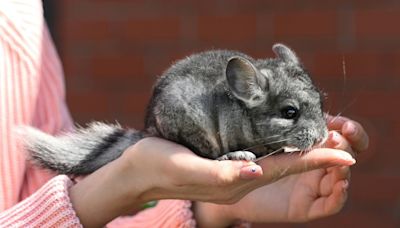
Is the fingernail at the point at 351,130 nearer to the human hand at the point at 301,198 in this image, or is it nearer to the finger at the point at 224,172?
Answer: the human hand at the point at 301,198

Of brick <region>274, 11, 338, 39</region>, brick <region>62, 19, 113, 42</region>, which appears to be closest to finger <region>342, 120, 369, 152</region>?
brick <region>274, 11, 338, 39</region>

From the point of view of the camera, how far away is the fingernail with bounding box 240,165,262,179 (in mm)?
1377

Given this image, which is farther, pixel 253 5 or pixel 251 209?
pixel 253 5

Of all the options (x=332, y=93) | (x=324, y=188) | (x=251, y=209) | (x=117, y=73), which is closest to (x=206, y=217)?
(x=251, y=209)

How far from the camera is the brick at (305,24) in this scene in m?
2.80

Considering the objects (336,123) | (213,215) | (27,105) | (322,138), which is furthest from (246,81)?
(27,105)

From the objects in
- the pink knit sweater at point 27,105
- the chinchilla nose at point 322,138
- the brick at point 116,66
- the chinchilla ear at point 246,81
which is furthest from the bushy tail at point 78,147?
the brick at point 116,66

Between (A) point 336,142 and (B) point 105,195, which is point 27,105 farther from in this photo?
(A) point 336,142

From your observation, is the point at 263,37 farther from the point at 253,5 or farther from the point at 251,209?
the point at 251,209

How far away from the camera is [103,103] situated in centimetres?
310

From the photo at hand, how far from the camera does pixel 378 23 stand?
275 centimetres

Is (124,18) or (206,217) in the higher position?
(124,18)

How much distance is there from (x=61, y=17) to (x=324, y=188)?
1595mm

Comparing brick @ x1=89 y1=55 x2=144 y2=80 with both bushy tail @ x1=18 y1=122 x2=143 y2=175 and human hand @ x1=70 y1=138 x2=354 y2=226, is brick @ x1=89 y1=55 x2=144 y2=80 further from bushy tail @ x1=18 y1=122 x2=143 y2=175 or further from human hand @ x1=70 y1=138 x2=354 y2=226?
human hand @ x1=70 y1=138 x2=354 y2=226
